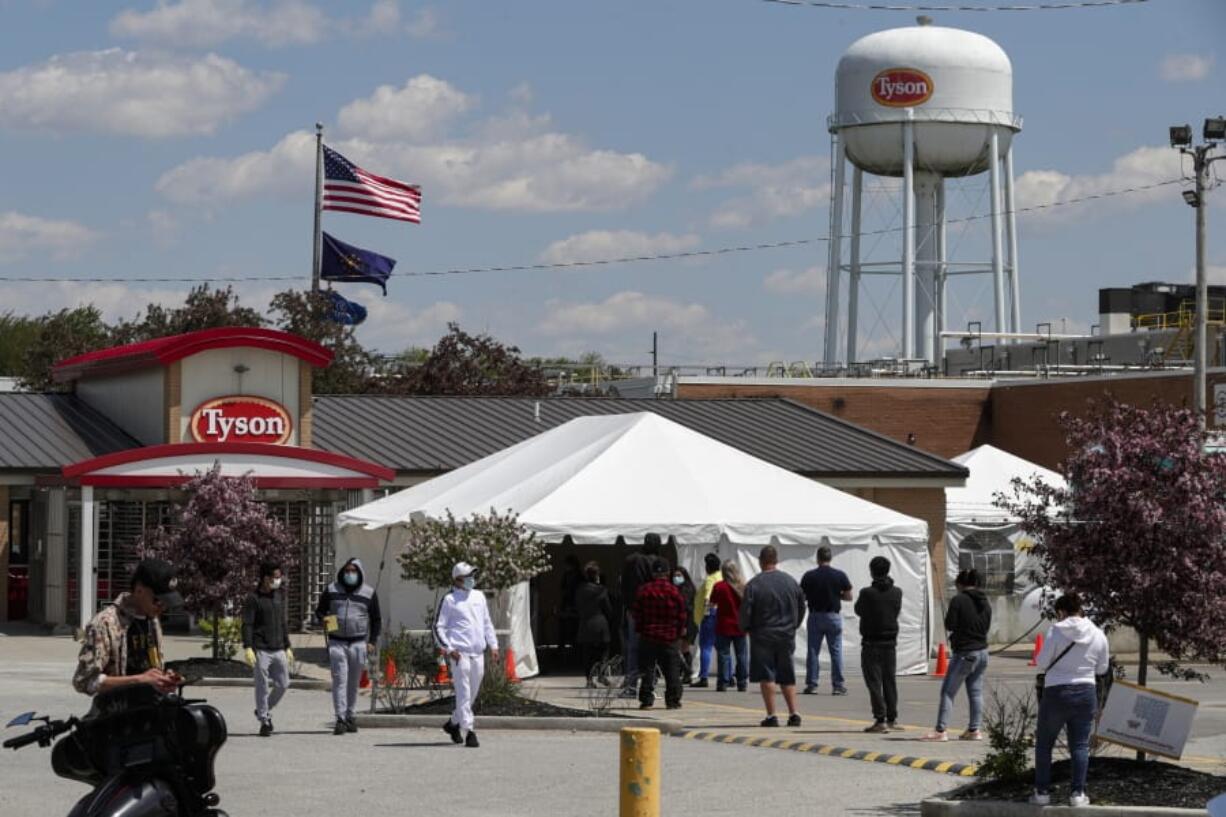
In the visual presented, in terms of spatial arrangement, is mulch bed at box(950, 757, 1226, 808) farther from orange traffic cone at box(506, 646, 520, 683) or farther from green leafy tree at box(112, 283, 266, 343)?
green leafy tree at box(112, 283, 266, 343)

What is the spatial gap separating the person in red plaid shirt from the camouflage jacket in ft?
40.4

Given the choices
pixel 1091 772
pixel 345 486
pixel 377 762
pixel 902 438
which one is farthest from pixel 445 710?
pixel 902 438

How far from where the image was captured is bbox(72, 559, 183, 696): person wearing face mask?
10961mm

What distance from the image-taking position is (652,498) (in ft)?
97.2

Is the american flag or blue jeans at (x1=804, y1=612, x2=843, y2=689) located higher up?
the american flag

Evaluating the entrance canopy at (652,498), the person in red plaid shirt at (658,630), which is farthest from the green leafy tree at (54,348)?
the person in red plaid shirt at (658,630)

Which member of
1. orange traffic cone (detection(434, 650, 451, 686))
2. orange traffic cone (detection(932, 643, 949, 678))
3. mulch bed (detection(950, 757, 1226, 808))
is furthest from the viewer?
orange traffic cone (detection(932, 643, 949, 678))

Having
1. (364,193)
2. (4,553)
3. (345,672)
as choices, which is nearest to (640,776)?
(345,672)

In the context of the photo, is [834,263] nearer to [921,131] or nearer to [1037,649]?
[921,131]

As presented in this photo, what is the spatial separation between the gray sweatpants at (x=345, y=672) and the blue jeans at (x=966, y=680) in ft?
18.0

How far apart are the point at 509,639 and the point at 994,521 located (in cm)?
1402

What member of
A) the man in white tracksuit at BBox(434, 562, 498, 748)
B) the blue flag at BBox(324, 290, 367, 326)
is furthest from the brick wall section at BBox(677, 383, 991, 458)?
the man in white tracksuit at BBox(434, 562, 498, 748)

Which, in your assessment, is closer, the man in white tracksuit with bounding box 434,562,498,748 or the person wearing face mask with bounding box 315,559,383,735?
the man in white tracksuit with bounding box 434,562,498,748

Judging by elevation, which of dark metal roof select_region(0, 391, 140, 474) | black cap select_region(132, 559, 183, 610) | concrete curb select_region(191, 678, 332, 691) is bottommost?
concrete curb select_region(191, 678, 332, 691)
